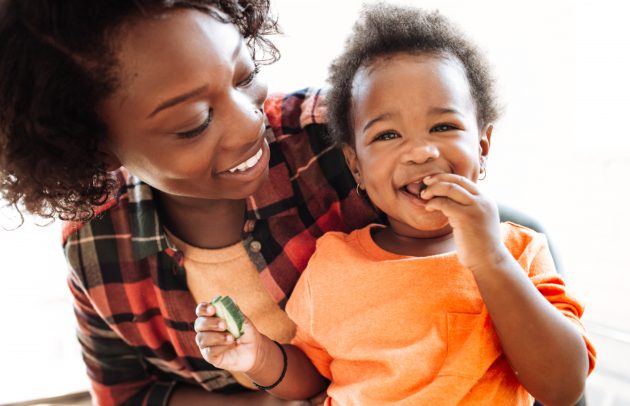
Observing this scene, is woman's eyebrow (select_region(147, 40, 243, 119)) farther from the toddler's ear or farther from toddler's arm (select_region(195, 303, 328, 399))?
the toddler's ear

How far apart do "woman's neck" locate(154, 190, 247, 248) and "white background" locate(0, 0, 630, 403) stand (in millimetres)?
847

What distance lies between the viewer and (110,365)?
1.51 metres

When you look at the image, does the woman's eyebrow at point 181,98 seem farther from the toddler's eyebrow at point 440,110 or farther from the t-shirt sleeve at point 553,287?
the t-shirt sleeve at point 553,287

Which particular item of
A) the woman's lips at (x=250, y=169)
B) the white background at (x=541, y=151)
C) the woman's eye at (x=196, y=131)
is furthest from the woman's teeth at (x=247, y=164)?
the white background at (x=541, y=151)

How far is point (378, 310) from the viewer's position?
3.80 feet

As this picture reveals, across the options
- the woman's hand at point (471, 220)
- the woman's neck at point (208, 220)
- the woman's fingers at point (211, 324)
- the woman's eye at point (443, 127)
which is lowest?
the woman's fingers at point (211, 324)

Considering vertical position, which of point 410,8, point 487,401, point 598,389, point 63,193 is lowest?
point 598,389

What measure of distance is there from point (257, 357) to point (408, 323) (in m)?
0.34

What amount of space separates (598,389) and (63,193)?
187 cm

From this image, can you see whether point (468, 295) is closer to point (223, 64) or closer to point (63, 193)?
point (223, 64)

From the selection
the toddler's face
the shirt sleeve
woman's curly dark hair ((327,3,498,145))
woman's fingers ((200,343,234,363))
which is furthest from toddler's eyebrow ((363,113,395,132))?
the shirt sleeve

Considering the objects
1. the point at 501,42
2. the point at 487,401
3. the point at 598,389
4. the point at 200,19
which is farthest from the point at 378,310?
the point at 501,42

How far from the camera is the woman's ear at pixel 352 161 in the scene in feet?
4.19

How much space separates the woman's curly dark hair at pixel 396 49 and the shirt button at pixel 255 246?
320mm
